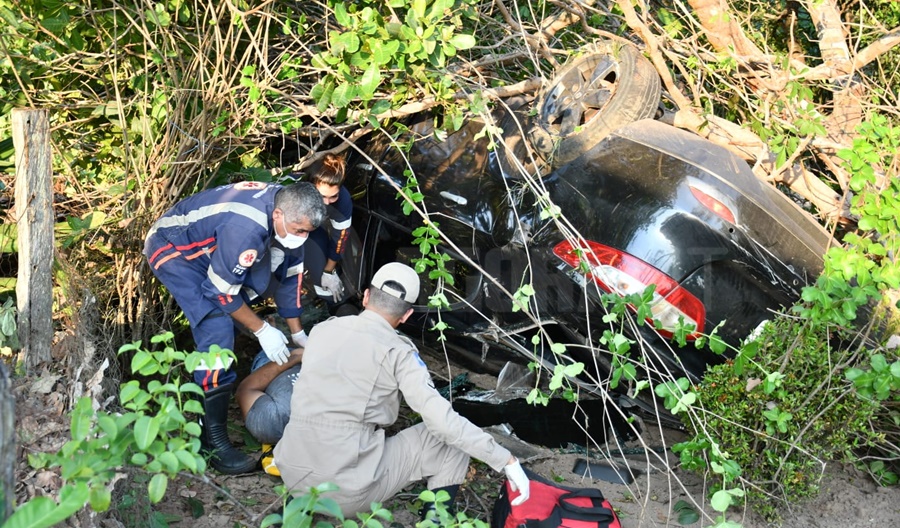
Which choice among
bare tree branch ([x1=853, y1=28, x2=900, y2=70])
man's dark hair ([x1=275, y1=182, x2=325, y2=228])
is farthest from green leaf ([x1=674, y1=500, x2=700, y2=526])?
bare tree branch ([x1=853, y1=28, x2=900, y2=70])

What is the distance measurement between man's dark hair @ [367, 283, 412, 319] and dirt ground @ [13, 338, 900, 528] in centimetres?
83

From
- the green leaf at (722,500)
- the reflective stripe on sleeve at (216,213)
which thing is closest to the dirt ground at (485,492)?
the green leaf at (722,500)

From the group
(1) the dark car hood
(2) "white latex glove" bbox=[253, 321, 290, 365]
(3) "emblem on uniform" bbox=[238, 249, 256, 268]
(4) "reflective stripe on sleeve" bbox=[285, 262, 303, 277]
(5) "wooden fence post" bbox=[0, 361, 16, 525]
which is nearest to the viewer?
(5) "wooden fence post" bbox=[0, 361, 16, 525]

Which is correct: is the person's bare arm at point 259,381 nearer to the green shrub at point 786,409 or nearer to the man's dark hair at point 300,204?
the man's dark hair at point 300,204

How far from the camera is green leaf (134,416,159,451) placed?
2088mm

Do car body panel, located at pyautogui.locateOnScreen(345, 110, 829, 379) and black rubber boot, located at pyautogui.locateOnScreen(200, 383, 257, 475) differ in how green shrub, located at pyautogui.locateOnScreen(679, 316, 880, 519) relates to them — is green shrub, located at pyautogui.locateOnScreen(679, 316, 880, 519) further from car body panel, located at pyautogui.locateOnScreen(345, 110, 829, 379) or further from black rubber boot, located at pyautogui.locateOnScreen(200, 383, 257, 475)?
black rubber boot, located at pyautogui.locateOnScreen(200, 383, 257, 475)

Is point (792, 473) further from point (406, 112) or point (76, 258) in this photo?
point (76, 258)

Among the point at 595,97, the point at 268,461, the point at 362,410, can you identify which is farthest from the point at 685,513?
the point at 595,97

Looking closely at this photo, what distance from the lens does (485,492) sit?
12.5ft

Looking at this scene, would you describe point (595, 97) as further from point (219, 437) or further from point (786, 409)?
point (219, 437)

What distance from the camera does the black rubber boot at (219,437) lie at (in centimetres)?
387

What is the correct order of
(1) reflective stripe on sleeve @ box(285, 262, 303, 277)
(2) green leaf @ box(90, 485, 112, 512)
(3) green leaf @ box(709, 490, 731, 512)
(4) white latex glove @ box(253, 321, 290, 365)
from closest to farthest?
1. (2) green leaf @ box(90, 485, 112, 512)
2. (3) green leaf @ box(709, 490, 731, 512)
3. (4) white latex glove @ box(253, 321, 290, 365)
4. (1) reflective stripe on sleeve @ box(285, 262, 303, 277)

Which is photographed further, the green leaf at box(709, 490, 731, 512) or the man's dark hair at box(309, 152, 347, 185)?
the man's dark hair at box(309, 152, 347, 185)

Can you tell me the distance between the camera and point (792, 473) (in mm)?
3387
